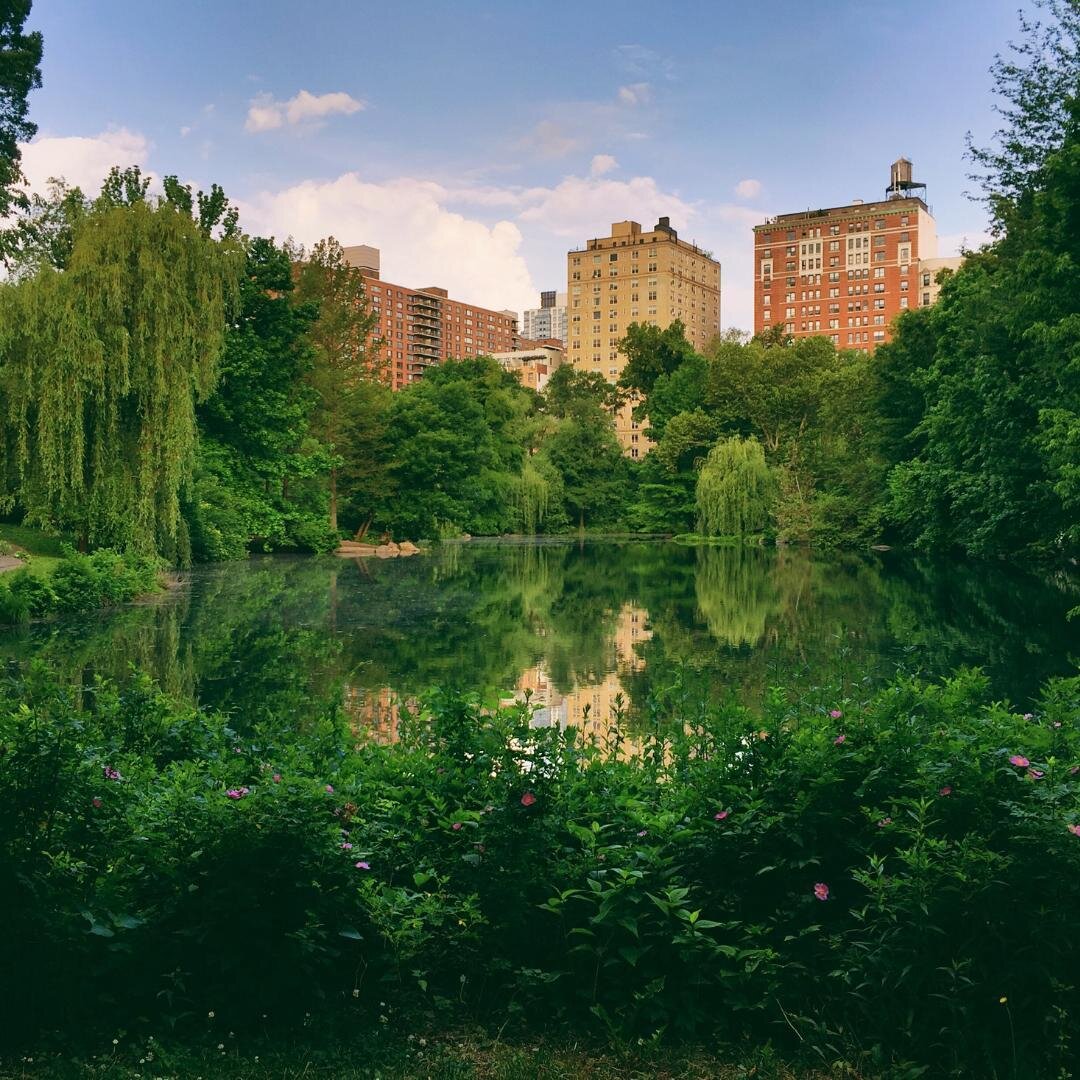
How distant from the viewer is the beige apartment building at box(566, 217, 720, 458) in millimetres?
145125

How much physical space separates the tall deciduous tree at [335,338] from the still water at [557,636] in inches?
706

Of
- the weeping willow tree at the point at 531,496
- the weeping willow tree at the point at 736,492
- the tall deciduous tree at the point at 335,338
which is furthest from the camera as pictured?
the weeping willow tree at the point at 531,496

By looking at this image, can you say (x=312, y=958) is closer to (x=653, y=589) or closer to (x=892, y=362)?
(x=653, y=589)

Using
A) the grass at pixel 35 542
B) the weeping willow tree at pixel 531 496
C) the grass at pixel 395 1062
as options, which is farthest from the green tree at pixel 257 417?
the grass at pixel 395 1062

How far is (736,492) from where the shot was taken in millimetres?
57188

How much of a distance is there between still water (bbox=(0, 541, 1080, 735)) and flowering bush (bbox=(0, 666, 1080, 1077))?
42.9 inches

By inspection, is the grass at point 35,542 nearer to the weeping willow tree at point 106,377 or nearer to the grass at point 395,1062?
the weeping willow tree at point 106,377

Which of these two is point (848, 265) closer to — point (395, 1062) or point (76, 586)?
point (76, 586)

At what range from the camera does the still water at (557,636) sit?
1236 cm

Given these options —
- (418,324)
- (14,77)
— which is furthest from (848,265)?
(14,77)

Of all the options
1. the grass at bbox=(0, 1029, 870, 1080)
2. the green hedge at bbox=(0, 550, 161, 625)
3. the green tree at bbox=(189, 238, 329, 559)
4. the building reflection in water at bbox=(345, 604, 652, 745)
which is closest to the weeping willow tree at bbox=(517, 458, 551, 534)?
the green tree at bbox=(189, 238, 329, 559)

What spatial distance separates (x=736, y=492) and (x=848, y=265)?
8783cm

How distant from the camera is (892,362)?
139ft

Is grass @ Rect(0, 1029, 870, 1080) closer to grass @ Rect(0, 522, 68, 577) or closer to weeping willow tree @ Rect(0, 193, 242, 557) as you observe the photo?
weeping willow tree @ Rect(0, 193, 242, 557)
